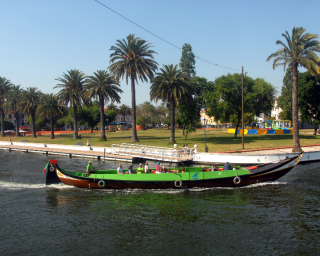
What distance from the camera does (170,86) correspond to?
46.1 meters

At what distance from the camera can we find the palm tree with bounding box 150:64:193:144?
4569 centimetres

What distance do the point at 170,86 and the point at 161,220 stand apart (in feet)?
109

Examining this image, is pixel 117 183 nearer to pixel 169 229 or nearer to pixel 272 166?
pixel 169 229

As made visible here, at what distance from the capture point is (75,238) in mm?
13172

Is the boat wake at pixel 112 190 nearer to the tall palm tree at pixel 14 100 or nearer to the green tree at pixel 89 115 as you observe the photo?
the tall palm tree at pixel 14 100

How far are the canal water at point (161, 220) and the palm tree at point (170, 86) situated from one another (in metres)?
26.2

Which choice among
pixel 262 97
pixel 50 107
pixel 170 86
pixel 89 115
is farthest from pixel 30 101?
pixel 262 97

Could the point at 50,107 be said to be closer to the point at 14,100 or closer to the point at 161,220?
the point at 14,100

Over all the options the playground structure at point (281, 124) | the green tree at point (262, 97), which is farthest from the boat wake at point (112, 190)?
the playground structure at point (281, 124)

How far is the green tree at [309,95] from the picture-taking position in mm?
55219

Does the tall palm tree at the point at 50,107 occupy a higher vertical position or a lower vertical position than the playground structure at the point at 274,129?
higher

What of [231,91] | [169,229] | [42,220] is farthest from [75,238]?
[231,91]

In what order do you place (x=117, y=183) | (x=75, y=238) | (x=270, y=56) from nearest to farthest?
(x=75, y=238) < (x=117, y=183) < (x=270, y=56)

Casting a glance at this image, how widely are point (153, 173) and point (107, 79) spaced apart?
129 ft
